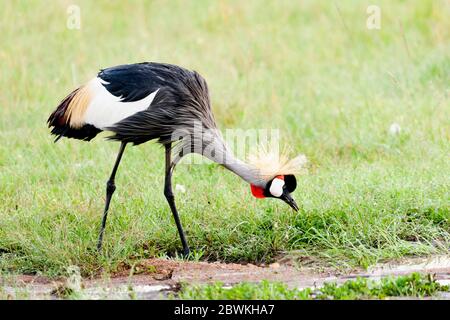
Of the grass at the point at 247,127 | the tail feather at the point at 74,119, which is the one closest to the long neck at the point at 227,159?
the grass at the point at 247,127

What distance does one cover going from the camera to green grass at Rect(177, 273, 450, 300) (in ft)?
13.3

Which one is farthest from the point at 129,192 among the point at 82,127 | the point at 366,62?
the point at 366,62

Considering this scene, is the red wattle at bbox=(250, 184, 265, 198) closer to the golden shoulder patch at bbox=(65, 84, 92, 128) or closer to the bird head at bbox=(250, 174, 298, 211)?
the bird head at bbox=(250, 174, 298, 211)

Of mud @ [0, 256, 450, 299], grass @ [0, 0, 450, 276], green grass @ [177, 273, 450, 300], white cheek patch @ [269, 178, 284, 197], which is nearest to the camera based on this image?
green grass @ [177, 273, 450, 300]

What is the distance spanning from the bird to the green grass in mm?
877

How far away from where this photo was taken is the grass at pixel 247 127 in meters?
5.07

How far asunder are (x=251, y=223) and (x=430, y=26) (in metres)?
4.75

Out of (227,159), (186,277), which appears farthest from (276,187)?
(186,277)

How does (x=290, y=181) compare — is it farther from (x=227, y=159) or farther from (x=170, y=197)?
(x=170, y=197)

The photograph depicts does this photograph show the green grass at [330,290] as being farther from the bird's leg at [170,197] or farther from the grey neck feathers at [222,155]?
the grey neck feathers at [222,155]

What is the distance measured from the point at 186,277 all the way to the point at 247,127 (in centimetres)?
261

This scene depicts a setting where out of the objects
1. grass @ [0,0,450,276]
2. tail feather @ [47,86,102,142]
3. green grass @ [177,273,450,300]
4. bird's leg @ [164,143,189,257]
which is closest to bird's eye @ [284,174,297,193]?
grass @ [0,0,450,276]

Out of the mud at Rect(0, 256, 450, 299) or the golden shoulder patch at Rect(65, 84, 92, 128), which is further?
the golden shoulder patch at Rect(65, 84, 92, 128)

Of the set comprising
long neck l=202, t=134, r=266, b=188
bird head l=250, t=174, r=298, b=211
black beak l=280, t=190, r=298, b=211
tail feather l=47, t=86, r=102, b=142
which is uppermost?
tail feather l=47, t=86, r=102, b=142
